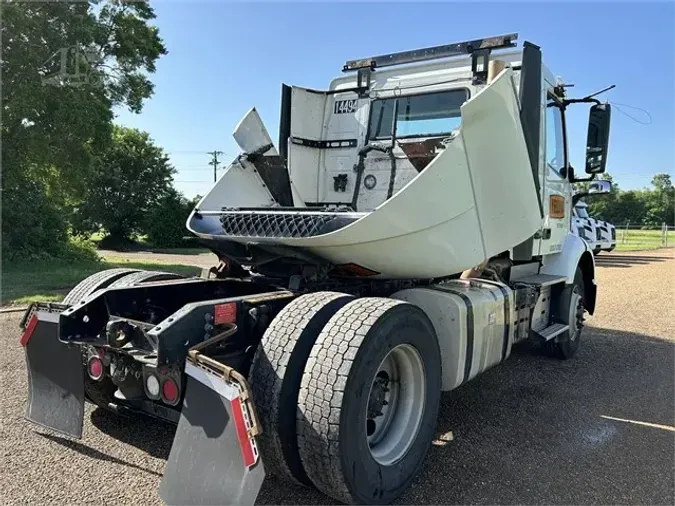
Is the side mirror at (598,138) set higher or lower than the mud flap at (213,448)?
higher

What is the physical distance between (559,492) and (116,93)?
16.5 metres

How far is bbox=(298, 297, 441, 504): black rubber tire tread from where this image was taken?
2.74 m

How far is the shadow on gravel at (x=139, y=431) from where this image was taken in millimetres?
3729

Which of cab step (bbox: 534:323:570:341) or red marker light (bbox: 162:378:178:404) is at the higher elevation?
red marker light (bbox: 162:378:178:404)

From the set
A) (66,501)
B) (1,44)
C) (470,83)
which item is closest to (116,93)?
(1,44)

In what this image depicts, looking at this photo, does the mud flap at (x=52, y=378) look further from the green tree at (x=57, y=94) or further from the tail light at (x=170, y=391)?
the green tree at (x=57, y=94)

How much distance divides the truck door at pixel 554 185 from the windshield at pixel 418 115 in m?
0.99

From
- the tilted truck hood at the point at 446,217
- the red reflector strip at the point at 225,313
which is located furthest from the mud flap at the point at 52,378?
the tilted truck hood at the point at 446,217

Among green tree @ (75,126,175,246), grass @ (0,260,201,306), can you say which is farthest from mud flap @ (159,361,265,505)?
green tree @ (75,126,175,246)

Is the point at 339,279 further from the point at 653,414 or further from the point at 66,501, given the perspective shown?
the point at 653,414

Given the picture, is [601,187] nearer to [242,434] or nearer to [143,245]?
[242,434]

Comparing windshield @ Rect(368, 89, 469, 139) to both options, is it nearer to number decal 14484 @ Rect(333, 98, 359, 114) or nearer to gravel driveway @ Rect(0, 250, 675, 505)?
number decal 14484 @ Rect(333, 98, 359, 114)

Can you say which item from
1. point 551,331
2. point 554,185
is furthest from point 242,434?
point 554,185

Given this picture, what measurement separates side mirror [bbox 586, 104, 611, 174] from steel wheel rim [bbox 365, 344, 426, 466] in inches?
143
